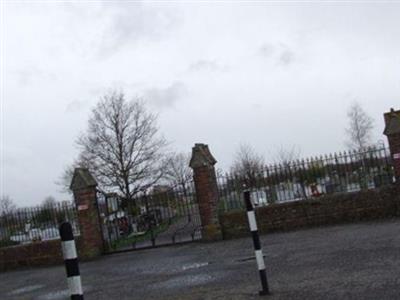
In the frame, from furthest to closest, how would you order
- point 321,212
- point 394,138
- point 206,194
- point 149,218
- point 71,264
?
point 149,218 < point 206,194 < point 321,212 < point 394,138 < point 71,264

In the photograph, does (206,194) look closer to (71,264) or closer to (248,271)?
(248,271)

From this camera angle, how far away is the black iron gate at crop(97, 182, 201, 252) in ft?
63.7

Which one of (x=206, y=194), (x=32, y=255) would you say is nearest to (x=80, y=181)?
(x=32, y=255)

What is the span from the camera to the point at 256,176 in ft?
61.9

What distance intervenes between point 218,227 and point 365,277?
32.5ft

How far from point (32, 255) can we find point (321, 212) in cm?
905

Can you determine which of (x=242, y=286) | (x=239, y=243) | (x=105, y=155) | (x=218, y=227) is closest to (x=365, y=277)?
(x=242, y=286)

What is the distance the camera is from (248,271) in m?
10.5

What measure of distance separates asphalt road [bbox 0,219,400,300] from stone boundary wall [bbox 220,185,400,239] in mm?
947

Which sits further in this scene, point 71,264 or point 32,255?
point 32,255

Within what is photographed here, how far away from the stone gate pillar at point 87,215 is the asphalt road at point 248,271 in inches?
40.2

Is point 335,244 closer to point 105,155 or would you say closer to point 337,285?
point 337,285

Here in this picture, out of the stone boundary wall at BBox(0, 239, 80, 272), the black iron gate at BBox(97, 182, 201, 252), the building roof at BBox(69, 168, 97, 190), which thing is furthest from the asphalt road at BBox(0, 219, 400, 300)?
the building roof at BBox(69, 168, 97, 190)

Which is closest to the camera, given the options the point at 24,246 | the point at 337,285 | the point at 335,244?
the point at 337,285
